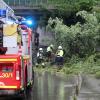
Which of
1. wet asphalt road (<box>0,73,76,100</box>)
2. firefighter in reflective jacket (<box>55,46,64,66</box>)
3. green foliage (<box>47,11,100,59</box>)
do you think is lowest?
wet asphalt road (<box>0,73,76,100</box>)

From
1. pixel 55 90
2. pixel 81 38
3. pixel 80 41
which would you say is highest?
pixel 81 38

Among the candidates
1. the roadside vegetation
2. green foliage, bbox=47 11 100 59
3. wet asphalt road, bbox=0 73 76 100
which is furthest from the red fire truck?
green foliage, bbox=47 11 100 59

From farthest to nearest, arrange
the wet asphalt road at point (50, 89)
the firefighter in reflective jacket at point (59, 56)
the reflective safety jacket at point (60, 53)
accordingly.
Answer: the reflective safety jacket at point (60, 53) < the firefighter in reflective jacket at point (59, 56) < the wet asphalt road at point (50, 89)

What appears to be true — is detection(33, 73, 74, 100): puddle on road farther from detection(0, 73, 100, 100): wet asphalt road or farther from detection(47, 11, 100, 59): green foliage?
detection(47, 11, 100, 59): green foliage

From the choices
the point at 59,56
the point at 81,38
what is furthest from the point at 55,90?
the point at 81,38

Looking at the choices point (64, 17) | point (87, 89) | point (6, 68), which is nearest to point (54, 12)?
point (64, 17)

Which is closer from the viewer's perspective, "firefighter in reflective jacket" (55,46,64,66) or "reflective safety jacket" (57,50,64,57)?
"firefighter in reflective jacket" (55,46,64,66)

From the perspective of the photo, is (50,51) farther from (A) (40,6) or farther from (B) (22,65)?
(B) (22,65)

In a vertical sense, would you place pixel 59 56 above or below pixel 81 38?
below

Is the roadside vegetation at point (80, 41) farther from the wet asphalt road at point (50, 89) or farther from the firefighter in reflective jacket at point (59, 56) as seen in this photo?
the wet asphalt road at point (50, 89)

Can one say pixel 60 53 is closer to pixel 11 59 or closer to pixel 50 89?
pixel 50 89

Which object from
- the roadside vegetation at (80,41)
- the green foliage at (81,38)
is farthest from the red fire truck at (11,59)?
the green foliage at (81,38)

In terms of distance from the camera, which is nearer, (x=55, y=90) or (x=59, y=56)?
(x=55, y=90)

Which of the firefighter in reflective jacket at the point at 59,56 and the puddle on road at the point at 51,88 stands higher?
the firefighter in reflective jacket at the point at 59,56
